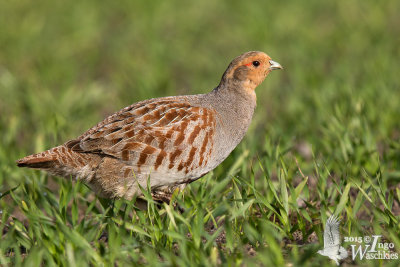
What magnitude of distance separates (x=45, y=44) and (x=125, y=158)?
16.8 ft

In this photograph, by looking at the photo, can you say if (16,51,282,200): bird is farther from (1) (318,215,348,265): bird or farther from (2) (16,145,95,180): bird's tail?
(1) (318,215,348,265): bird

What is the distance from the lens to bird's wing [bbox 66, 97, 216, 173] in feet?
11.4

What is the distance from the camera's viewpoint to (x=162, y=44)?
7988 mm

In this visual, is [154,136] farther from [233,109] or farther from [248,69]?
[248,69]

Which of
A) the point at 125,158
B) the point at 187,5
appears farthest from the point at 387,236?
the point at 187,5

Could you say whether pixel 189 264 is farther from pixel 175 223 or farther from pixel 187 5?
pixel 187 5

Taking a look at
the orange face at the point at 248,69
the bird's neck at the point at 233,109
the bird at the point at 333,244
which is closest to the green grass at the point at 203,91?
the bird at the point at 333,244

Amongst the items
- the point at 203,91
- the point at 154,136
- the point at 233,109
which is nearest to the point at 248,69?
the point at 233,109

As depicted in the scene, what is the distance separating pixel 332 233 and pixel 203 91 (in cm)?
333

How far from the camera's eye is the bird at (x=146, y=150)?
3.47 meters

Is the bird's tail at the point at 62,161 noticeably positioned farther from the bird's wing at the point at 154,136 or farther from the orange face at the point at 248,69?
the orange face at the point at 248,69

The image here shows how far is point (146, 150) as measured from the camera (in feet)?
11.4

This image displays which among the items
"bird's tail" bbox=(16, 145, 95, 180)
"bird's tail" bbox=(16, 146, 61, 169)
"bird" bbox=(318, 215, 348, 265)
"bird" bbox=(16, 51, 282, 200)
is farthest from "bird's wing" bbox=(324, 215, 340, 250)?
"bird's tail" bbox=(16, 146, 61, 169)

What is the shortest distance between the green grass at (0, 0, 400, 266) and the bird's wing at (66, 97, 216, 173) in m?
0.28
